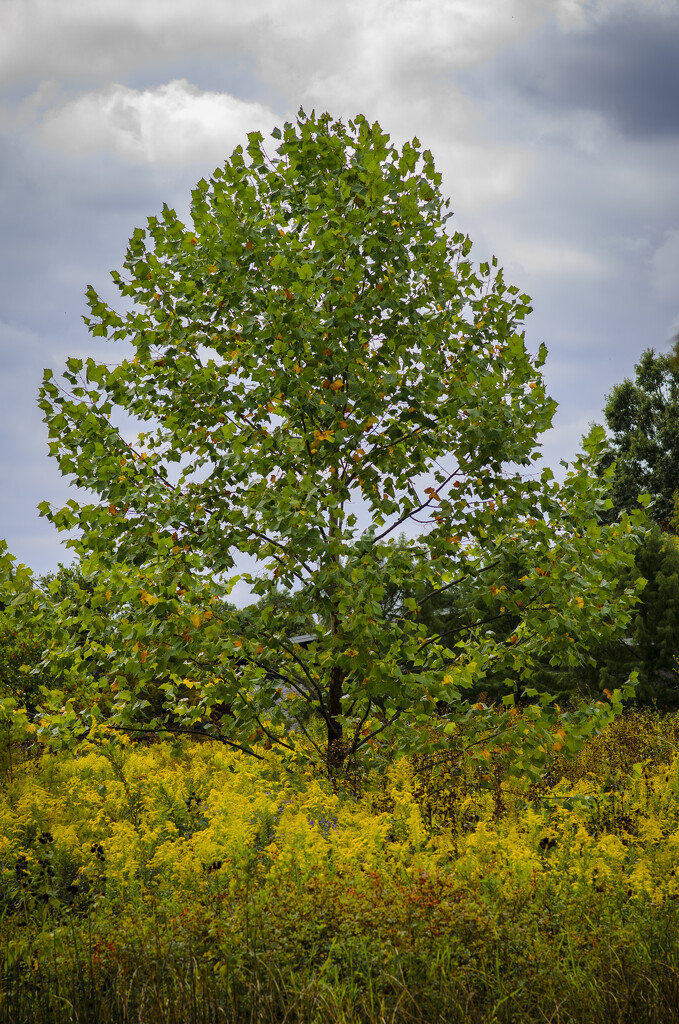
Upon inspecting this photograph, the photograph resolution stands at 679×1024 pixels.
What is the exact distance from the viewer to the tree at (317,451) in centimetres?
541

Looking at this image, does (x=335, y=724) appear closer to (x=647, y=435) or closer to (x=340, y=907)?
(x=340, y=907)

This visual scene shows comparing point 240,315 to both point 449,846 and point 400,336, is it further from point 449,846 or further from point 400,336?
point 449,846

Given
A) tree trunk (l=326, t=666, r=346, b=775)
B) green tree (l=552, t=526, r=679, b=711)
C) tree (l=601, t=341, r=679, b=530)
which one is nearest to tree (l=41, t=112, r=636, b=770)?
tree trunk (l=326, t=666, r=346, b=775)

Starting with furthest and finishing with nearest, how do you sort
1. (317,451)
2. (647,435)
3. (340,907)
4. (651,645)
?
(647,435) → (651,645) → (317,451) → (340,907)

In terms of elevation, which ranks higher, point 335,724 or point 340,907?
point 335,724

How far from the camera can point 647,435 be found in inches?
1219

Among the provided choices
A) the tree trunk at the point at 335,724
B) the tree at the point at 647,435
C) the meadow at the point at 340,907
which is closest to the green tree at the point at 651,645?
the meadow at the point at 340,907

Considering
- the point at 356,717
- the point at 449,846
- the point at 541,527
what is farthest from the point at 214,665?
the point at 541,527

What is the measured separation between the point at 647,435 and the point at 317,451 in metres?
28.3

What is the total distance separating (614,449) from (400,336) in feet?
88.3

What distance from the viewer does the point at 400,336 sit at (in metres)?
6.16

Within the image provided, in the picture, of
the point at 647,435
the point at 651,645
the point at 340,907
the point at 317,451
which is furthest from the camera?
the point at 647,435

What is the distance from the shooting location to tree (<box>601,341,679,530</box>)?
95.9ft

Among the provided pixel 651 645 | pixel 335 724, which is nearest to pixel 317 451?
pixel 335 724
